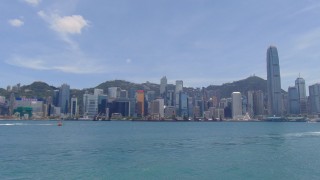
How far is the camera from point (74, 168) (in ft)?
105

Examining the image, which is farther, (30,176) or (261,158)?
(261,158)

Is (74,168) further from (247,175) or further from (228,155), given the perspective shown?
(228,155)

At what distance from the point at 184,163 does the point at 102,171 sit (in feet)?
30.4

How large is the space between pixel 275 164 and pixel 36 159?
90.1ft

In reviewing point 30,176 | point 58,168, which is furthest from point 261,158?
point 30,176

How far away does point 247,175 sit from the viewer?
97.0ft

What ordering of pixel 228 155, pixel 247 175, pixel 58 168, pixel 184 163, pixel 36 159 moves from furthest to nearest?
pixel 228 155 → pixel 36 159 → pixel 184 163 → pixel 58 168 → pixel 247 175

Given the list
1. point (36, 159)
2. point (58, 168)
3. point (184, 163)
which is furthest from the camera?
point (36, 159)

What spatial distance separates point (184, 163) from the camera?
35.4 metres

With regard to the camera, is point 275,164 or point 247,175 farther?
point 275,164

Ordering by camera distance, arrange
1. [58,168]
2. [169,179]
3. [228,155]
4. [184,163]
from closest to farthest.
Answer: [169,179] < [58,168] < [184,163] < [228,155]

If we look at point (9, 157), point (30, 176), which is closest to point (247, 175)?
point (30, 176)

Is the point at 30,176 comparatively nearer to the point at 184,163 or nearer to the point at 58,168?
the point at 58,168

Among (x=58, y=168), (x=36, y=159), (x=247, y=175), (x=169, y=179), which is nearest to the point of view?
(x=169, y=179)
